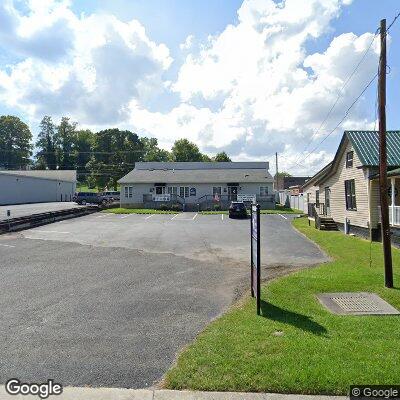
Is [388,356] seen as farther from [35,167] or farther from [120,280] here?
[35,167]

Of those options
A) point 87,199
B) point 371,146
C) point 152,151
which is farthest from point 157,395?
point 152,151

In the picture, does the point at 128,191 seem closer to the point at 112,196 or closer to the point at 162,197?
the point at 162,197

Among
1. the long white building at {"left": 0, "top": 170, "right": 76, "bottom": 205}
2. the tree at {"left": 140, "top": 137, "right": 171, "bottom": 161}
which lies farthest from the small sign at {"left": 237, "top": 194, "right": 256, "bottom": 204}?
the tree at {"left": 140, "top": 137, "right": 171, "bottom": 161}

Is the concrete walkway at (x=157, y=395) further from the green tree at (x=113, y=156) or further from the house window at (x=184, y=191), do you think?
the green tree at (x=113, y=156)

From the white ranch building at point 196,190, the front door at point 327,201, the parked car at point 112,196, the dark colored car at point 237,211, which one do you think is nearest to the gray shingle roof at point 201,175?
the white ranch building at point 196,190

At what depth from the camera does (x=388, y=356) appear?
525cm

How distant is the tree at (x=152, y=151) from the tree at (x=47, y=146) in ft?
80.3

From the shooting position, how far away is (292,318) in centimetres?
702

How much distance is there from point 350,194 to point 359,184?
1884mm

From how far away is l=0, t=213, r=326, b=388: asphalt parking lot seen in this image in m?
5.29

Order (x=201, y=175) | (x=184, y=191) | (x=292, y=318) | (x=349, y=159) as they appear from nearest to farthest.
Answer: (x=292, y=318), (x=349, y=159), (x=184, y=191), (x=201, y=175)

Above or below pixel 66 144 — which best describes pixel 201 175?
below

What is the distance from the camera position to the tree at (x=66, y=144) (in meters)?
104

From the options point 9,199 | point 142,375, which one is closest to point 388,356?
point 142,375
